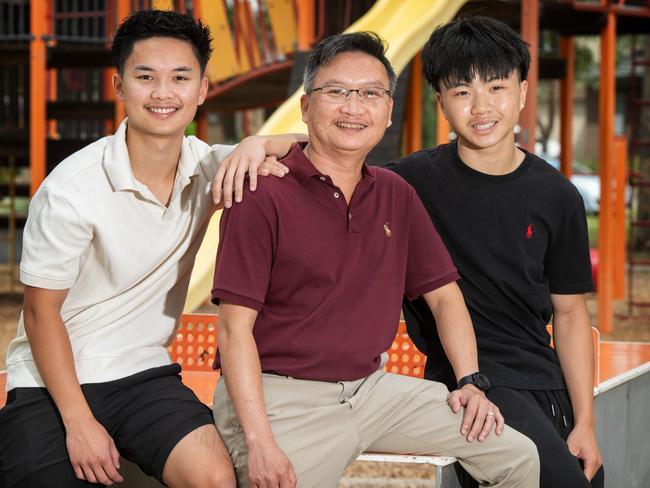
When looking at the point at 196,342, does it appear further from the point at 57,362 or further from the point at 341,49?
the point at 341,49

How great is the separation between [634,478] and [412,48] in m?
5.42

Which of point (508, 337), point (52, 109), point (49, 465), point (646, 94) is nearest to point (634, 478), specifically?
point (508, 337)

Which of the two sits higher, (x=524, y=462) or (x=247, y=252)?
(x=247, y=252)

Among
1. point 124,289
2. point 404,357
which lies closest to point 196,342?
point 404,357

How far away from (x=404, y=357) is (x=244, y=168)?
182 cm

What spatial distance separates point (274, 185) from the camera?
3.08 meters

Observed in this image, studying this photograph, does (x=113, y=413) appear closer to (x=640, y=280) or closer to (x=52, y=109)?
(x=52, y=109)

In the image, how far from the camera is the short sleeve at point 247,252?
296cm

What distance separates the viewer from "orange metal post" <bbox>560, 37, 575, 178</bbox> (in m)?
13.2

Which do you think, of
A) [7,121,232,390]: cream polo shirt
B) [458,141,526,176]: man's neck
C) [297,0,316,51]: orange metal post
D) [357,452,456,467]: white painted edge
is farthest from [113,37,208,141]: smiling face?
[297,0,316,51]: orange metal post

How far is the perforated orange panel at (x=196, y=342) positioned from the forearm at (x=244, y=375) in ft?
5.92

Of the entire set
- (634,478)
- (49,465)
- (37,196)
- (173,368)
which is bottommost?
(634,478)

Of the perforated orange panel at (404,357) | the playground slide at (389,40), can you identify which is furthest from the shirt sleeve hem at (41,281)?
the playground slide at (389,40)

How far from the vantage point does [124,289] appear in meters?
3.26
